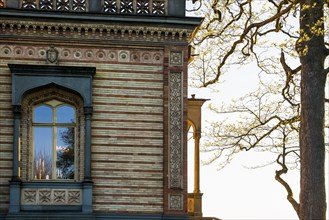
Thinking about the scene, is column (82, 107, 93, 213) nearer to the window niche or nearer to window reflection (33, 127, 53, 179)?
the window niche

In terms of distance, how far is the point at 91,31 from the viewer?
24516mm

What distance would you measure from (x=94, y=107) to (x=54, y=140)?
1.63 m

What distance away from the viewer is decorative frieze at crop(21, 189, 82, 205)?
23641 millimetres

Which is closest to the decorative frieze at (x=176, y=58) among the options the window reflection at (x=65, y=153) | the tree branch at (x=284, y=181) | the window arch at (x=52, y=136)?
the window arch at (x=52, y=136)

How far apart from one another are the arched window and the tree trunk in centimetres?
707

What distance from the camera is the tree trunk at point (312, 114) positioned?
2322 centimetres

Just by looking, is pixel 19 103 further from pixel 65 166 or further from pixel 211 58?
pixel 211 58

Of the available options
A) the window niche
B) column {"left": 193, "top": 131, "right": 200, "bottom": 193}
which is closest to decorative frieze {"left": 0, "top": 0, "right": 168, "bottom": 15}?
the window niche

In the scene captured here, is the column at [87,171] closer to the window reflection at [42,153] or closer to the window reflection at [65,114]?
the window reflection at [65,114]

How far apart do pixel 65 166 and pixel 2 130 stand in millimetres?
2220

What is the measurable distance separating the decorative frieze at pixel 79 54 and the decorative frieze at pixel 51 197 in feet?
13.1

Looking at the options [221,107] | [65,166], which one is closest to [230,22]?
[221,107]

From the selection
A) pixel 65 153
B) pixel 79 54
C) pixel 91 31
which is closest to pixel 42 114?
pixel 65 153

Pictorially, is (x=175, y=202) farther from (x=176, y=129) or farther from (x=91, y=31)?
(x=91, y=31)
